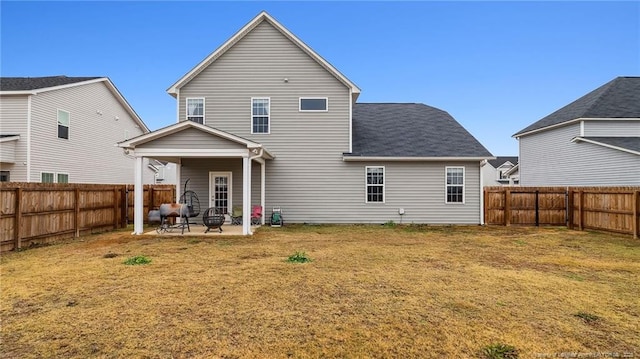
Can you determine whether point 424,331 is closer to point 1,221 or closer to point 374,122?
point 1,221

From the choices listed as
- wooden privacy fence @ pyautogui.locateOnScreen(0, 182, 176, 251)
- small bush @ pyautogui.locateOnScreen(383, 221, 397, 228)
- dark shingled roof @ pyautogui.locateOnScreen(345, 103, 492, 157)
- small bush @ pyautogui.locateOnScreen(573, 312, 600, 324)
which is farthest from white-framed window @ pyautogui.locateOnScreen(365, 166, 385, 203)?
small bush @ pyautogui.locateOnScreen(573, 312, 600, 324)

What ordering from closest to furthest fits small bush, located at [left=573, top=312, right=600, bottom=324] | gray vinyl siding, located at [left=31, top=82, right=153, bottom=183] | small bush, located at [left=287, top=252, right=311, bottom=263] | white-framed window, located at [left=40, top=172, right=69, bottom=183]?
small bush, located at [left=573, top=312, right=600, bottom=324]
small bush, located at [left=287, top=252, right=311, bottom=263]
gray vinyl siding, located at [left=31, top=82, right=153, bottom=183]
white-framed window, located at [left=40, top=172, right=69, bottom=183]

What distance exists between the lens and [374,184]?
15.1 m

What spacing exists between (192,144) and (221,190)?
13.2 feet

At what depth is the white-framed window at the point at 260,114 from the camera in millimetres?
15062

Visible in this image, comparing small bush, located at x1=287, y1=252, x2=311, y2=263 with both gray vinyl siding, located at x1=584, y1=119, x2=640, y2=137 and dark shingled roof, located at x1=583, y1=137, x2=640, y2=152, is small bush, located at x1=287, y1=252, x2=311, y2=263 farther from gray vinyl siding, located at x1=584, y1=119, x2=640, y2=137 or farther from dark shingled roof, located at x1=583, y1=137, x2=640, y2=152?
gray vinyl siding, located at x1=584, y1=119, x2=640, y2=137

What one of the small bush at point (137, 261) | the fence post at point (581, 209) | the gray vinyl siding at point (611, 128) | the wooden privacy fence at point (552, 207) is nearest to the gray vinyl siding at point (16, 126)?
the small bush at point (137, 261)

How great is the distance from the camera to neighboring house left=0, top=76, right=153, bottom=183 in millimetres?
15328

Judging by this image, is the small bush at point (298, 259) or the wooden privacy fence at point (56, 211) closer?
the small bush at point (298, 259)

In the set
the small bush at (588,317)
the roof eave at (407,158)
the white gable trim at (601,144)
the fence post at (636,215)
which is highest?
the white gable trim at (601,144)

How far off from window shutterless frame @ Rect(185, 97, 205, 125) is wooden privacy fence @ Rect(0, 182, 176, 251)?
4.25 m

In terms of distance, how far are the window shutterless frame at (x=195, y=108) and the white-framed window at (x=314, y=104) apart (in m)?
4.47

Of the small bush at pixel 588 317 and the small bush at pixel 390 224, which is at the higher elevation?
the small bush at pixel 588 317

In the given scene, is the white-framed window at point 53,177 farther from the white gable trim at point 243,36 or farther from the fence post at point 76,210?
the white gable trim at point 243,36
